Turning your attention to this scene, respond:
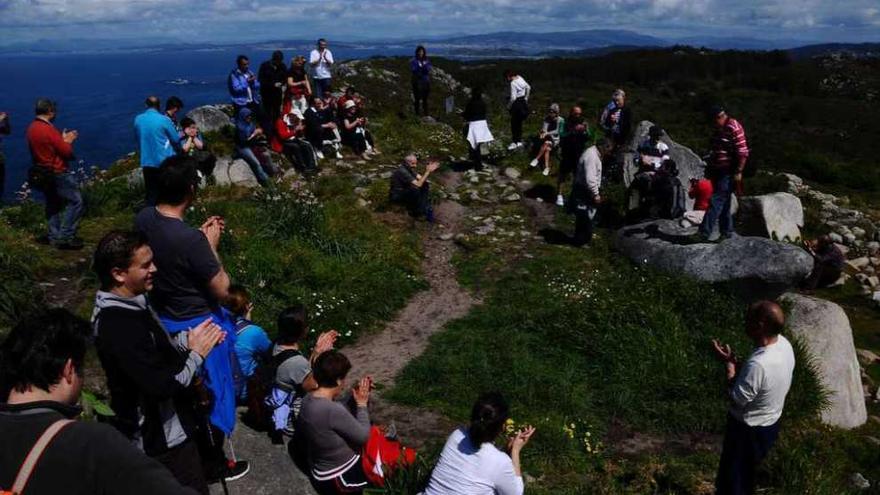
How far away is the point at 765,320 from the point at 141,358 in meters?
4.84

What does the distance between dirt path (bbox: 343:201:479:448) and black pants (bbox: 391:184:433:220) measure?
101cm

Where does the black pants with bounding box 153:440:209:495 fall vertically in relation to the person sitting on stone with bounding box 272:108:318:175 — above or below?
below

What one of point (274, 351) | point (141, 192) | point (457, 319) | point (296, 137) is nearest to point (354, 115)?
point (296, 137)

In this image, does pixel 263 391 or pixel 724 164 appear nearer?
pixel 263 391

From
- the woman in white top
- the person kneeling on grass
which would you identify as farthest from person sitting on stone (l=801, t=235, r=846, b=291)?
the person kneeling on grass

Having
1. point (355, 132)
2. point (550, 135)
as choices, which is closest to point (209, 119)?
point (355, 132)

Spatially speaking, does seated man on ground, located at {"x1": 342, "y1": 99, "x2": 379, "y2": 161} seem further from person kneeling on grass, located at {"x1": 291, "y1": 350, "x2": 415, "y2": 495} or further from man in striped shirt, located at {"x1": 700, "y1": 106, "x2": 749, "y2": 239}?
person kneeling on grass, located at {"x1": 291, "y1": 350, "x2": 415, "y2": 495}

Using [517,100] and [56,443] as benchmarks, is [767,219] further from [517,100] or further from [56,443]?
[56,443]

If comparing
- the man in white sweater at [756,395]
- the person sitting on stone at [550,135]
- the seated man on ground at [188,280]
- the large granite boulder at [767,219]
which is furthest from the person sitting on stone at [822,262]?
the seated man on ground at [188,280]

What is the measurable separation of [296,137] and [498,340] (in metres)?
9.58

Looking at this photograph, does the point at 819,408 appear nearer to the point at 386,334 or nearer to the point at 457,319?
the point at 457,319

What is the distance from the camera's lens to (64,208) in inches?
419

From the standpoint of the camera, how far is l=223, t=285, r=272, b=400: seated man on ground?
Result: 654cm

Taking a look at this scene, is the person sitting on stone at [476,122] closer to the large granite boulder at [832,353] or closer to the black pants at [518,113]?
the black pants at [518,113]
